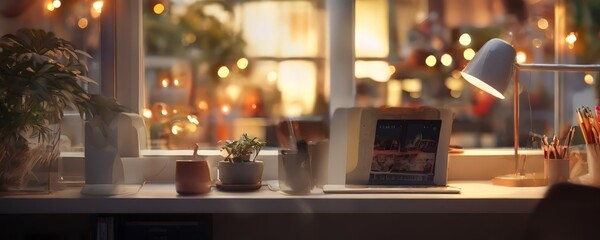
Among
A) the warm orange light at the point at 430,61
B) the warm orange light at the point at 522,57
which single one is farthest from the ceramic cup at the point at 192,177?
the warm orange light at the point at 522,57

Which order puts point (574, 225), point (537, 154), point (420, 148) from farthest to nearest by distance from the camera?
point (537, 154), point (420, 148), point (574, 225)

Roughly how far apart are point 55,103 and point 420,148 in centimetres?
106

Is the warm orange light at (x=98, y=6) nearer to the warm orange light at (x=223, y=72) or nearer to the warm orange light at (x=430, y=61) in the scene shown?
the warm orange light at (x=223, y=72)

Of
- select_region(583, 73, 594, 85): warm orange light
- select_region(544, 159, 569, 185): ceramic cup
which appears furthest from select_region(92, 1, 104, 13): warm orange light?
select_region(583, 73, 594, 85): warm orange light

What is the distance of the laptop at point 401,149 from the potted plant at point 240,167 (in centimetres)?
23

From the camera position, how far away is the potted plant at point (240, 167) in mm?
2246

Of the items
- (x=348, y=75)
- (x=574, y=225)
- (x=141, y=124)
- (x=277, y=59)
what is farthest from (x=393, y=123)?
(x=574, y=225)

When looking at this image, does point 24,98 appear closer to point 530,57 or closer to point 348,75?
point 348,75

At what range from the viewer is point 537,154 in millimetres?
2590

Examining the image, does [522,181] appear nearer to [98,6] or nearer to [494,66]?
[494,66]

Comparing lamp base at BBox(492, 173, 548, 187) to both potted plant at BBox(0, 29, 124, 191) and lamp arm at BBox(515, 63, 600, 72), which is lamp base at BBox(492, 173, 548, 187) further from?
potted plant at BBox(0, 29, 124, 191)

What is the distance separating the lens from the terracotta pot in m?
2.25

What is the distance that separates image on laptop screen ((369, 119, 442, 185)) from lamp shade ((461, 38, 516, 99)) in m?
0.19

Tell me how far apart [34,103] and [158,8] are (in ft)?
2.16
